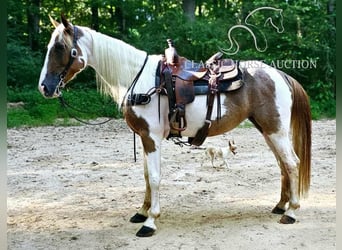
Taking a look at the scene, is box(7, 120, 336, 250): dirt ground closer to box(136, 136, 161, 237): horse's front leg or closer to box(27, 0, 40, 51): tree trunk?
box(136, 136, 161, 237): horse's front leg

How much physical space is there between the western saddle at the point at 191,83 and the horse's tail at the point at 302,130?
0.55 m

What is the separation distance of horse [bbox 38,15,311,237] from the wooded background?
6519 millimetres

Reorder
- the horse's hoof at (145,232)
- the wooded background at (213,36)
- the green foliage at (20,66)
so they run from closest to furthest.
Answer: the horse's hoof at (145,232)
the wooded background at (213,36)
the green foliage at (20,66)

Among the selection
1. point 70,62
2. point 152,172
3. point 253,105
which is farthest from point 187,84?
point 70,62

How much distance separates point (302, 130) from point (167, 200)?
4.74ft

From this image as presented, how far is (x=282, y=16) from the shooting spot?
9.88m

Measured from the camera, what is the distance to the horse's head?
2.67 m

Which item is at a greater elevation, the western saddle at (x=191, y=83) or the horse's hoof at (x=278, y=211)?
the western saddle at (x=191, y=83)

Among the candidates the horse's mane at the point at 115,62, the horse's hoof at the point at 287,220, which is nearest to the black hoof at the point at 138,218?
the horse's mane at the point at 115,62

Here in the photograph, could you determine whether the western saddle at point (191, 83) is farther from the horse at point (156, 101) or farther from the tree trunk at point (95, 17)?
the tree trunk at point (95, 17)

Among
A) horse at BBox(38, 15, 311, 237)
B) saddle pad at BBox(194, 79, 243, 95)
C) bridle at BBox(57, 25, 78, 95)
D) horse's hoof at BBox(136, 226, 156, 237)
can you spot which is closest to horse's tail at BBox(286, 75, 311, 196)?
horse at BBox(38, 15, 311, 237)

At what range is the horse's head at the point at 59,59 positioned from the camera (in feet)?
8.76

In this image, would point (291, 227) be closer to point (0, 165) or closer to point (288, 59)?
point (0, 165)

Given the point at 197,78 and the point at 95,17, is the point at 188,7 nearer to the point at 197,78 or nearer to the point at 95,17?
the point at 95,17
